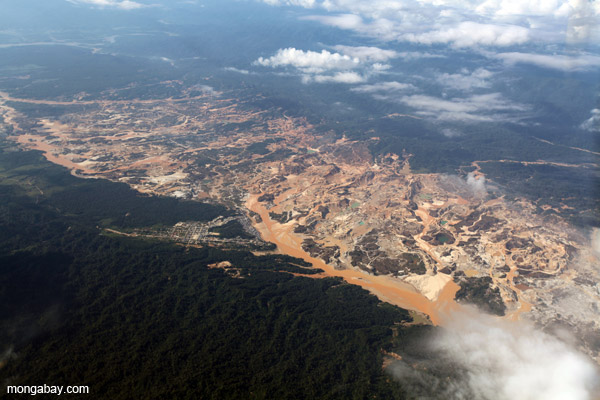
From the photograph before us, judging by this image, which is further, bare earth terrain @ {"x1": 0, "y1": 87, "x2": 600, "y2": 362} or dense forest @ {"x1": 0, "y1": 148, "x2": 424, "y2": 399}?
bare earth terrain @ {"x1": 0, "y1": 87, "x2": 600, "y2": 362}

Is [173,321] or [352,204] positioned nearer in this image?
[173,321]

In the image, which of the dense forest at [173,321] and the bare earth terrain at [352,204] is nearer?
the dense forest at [173,321]

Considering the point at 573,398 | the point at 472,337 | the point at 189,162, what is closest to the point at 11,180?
the point at 189,162

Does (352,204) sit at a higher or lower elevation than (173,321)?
lower
